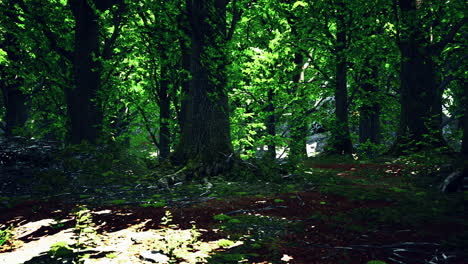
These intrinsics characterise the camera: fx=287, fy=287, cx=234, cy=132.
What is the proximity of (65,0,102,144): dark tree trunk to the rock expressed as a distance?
8202 mm

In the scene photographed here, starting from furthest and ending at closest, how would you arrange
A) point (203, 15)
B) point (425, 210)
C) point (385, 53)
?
point (385, 53)
point (203, 15)
point (425, 210)

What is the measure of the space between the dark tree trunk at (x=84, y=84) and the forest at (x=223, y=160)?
50mm

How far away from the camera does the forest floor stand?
3.35 m

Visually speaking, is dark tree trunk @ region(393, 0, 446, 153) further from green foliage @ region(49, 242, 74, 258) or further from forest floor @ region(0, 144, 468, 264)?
green foliage @ region(49, 242, 74, 258)

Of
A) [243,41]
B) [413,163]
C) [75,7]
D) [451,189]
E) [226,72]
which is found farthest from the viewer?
[243,41]

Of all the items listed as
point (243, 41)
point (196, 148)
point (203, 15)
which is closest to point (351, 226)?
point (196, 148)

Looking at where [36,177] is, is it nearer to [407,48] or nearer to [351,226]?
[351,226]

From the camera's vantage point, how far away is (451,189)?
20.4 feet

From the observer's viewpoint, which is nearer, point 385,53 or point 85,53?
point 85,53

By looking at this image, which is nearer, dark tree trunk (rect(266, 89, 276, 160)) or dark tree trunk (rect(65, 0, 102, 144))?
dark tree trunk (rect(65, 0, 102, 144))

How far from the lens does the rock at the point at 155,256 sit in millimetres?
3180

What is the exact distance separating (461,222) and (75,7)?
12.5 metres

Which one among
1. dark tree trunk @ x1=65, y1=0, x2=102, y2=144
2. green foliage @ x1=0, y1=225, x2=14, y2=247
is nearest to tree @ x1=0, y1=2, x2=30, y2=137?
dark tree trunk @ x1=65, y1=0, x2=102, y2=144

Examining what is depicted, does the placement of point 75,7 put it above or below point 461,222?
above
